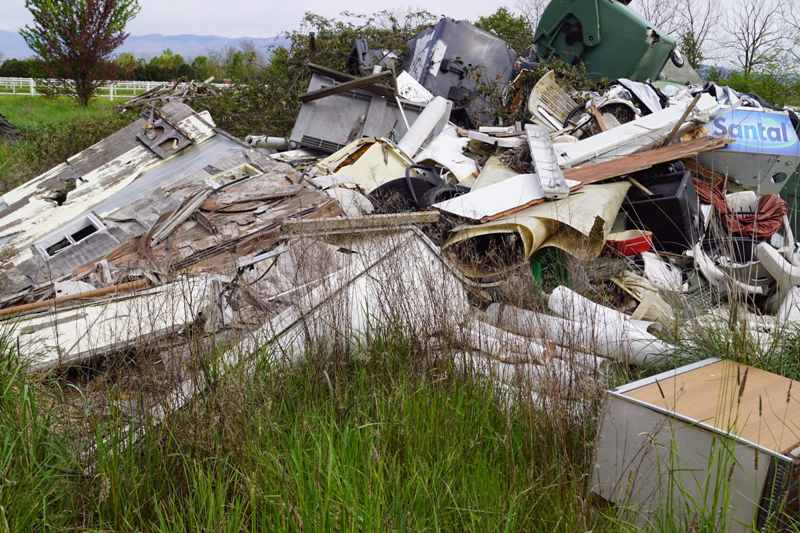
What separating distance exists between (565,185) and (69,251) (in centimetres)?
392

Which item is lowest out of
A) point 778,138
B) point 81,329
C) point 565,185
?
point 81,329

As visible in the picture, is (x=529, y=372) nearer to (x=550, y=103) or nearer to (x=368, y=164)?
(x=368, y=164)

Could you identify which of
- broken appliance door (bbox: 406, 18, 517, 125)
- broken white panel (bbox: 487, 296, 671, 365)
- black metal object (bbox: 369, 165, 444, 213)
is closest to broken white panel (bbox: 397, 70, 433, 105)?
broken appliance door (bbox: 406, 18, 517, 125)

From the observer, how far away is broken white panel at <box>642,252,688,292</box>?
15.5ft

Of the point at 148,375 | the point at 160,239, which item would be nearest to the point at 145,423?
the point at 148,375

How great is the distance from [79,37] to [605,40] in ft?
49.0

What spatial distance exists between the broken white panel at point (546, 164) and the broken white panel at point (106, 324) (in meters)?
2.68

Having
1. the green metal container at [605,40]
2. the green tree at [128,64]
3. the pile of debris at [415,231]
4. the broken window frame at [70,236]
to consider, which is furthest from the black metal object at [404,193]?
the green tree at [128,64]

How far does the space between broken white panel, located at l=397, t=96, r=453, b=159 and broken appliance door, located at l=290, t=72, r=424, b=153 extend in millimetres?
282

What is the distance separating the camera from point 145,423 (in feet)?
8.41

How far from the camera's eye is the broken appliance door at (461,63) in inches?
354

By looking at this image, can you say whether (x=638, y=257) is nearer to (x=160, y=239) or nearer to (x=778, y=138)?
(x=778, y=138)

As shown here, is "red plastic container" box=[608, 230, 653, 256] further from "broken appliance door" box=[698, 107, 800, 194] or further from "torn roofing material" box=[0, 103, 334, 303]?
"torn roofing material" box=[0, 103, 334, 303]

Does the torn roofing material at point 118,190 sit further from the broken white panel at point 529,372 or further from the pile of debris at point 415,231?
the broken white panel at point 529,372
